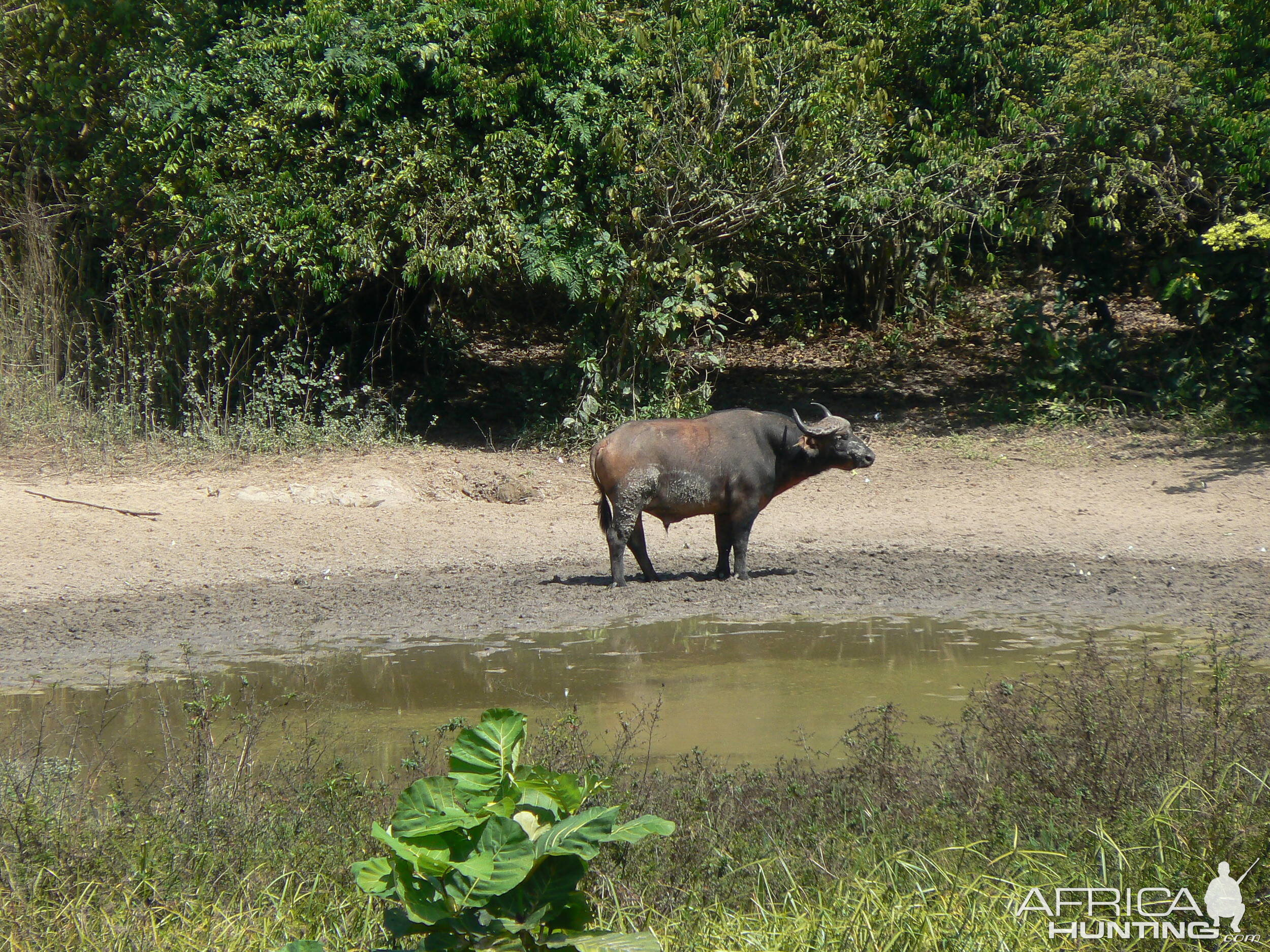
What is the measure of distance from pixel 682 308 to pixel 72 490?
7.67 m

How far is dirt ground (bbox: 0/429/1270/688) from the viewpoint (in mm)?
9461

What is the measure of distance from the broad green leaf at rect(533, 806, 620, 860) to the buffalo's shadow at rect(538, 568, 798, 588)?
7.44 meters

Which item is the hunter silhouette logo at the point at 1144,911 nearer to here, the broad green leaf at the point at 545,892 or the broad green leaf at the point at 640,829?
the broad green leaf at the point at 640,829

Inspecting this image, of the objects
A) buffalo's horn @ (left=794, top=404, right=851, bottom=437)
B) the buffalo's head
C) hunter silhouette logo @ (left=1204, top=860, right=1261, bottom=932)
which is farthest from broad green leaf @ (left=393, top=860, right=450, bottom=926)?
the buffalo's head

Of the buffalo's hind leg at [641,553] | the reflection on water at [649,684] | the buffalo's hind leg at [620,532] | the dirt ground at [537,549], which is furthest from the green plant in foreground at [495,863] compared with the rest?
the buffalo's hind leg at [641,553]

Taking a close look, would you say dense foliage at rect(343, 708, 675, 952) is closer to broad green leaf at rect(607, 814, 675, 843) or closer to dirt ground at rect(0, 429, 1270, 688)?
broad green leaf at rect(607, 814, 675, 843)

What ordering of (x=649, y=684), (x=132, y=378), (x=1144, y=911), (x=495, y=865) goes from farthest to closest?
(x=132, y=378)
(x=649, y=684)
(x=1144, y=911)
(x=495, y=865)

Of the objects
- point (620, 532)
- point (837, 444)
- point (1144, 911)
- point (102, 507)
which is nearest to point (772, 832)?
point (1144, 911)

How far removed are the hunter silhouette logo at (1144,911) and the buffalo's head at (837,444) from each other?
719 centimetres

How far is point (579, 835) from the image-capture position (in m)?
3.20

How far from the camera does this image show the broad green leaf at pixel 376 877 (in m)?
3.26

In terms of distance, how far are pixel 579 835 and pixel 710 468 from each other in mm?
7669

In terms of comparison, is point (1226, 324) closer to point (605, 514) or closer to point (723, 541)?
point (723, 541)

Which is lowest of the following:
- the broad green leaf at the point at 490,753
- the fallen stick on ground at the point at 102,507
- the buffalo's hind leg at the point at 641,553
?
the buffalo's hind leg at the point at 641,553
